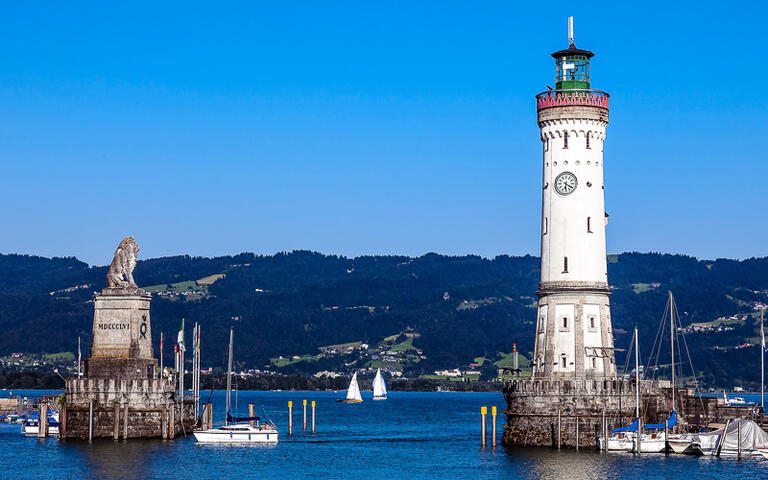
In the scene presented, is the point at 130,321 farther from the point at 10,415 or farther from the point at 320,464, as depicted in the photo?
the point at 10,415

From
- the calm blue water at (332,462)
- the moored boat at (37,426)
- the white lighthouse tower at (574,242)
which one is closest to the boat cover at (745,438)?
the calm blue water at (332,462)

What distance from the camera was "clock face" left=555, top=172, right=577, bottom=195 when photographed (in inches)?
3344

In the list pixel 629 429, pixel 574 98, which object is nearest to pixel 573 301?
pixel 629 429

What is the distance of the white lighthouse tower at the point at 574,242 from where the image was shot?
277 feet

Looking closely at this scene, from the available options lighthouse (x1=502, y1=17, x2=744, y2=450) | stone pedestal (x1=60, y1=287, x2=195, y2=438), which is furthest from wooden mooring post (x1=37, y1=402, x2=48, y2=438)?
lighthouse (x1=502, y1=17, x2=744, y2=450)

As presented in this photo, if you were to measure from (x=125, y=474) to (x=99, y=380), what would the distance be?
16.5 metres

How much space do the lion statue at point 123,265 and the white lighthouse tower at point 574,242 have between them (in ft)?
98.5

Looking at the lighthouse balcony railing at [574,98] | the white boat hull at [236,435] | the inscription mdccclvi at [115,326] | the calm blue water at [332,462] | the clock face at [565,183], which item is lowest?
the calm blue water at [332,462]

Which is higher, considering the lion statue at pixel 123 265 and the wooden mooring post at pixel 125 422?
the lion statue at pixel 123 265

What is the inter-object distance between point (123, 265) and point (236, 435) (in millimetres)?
15656

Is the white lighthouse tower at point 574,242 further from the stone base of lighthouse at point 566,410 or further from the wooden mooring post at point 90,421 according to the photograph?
the wooden mooring post at point 90,421

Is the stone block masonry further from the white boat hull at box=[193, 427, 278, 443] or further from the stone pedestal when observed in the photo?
the white boat hull at box=[193, 427, 278, 443]

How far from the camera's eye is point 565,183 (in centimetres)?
8512

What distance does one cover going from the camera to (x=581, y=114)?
84938 millimetres
